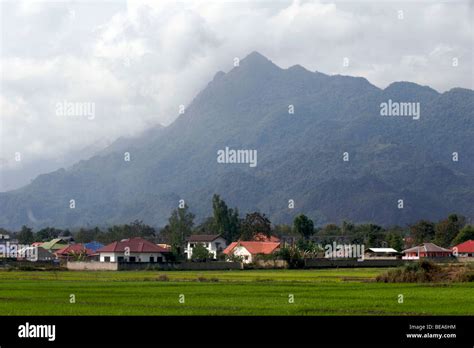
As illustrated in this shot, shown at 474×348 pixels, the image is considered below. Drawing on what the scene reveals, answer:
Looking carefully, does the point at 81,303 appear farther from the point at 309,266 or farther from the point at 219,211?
the point at 219,211

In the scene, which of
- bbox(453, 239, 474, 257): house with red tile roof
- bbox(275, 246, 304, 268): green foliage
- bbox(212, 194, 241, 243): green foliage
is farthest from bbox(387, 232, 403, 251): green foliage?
bbox(275, 246, 304, 268): green foliage

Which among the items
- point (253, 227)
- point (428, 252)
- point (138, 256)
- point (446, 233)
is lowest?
point (428, 252)

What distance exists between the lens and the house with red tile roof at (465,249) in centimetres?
13524

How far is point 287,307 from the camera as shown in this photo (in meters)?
33.3

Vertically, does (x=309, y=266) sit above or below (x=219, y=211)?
below

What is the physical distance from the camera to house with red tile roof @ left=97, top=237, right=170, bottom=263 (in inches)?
4380

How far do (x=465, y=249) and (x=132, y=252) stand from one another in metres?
60.1

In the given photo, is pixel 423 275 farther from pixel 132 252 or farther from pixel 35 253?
pixel 35 253

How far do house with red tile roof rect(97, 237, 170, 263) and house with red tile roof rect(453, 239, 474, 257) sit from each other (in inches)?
2035

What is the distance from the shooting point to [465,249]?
138 m

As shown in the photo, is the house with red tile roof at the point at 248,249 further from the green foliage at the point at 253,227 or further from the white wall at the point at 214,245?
the green foliage at the point at 253,227
